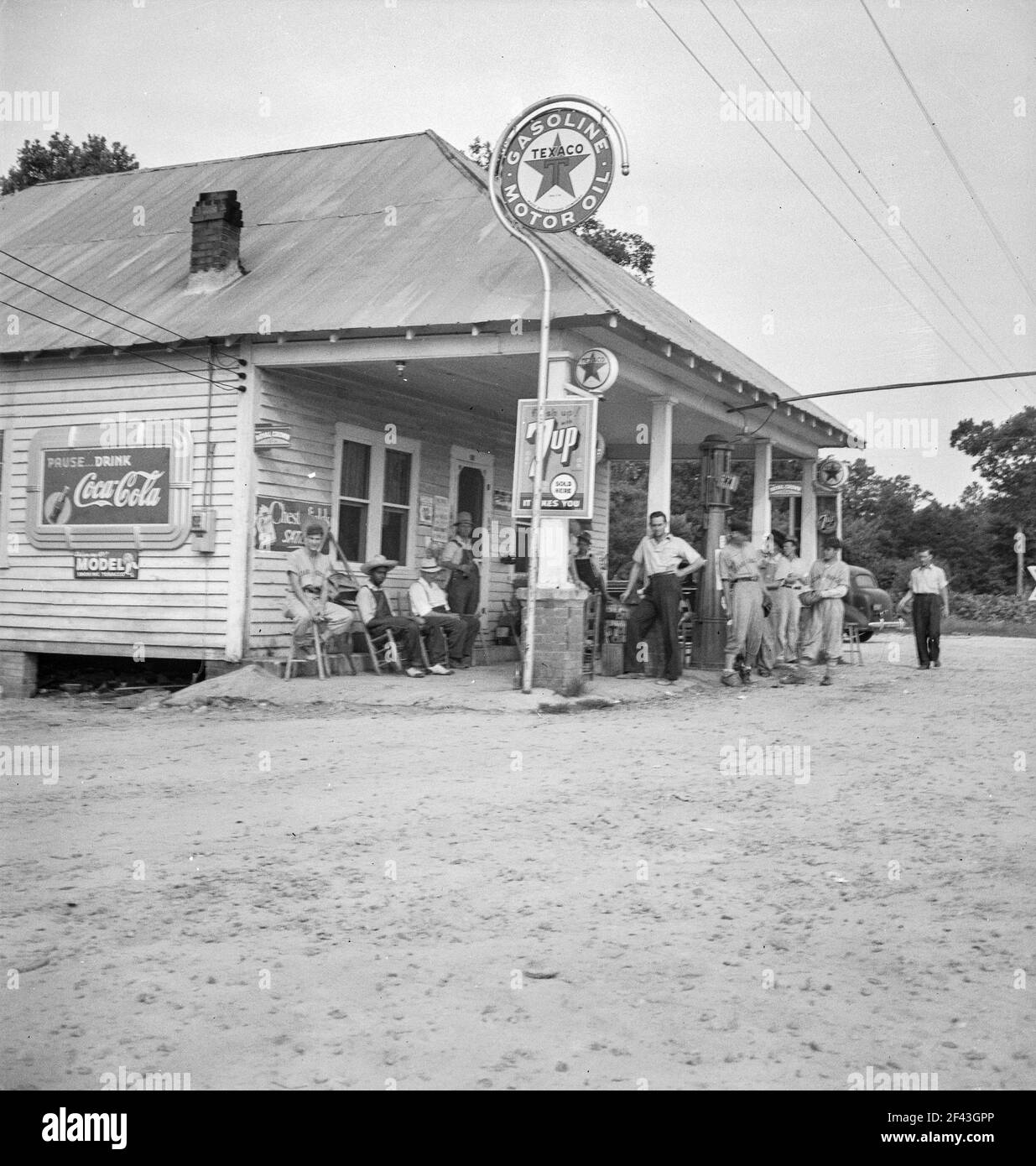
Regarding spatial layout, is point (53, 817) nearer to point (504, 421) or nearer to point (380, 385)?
point (380, 385)

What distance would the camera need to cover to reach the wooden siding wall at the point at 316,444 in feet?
47.0

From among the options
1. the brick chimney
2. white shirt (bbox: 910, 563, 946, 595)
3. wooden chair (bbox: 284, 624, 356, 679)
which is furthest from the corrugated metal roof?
white shirt (bbox: 910, 563, 946, 595)

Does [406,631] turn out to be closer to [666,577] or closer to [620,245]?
[666,577]

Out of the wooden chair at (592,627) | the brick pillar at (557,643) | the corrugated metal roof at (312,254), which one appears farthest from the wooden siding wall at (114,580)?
the wooden chair at (592,627)

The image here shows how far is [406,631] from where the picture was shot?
14156 millimetres

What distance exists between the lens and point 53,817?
271 inches

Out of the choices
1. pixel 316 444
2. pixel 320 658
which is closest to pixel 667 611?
pixel 320 658

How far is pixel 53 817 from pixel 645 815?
123 inches

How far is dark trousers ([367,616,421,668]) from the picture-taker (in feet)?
46.1

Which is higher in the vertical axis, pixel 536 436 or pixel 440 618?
pixel 536 436

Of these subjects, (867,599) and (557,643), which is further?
(867,599)

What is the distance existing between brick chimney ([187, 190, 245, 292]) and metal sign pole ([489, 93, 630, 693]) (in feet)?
13.5

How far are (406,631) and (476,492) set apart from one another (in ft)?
15.7
